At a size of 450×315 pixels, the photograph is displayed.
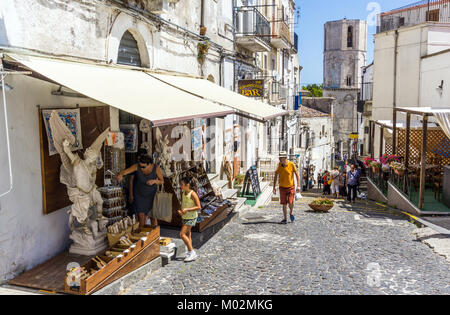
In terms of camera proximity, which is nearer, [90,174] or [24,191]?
[24,191]

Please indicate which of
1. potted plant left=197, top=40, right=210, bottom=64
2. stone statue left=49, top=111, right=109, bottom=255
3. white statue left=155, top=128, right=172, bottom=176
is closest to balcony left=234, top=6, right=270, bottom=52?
potted plant left=197, top=40, right=210, bottom=64

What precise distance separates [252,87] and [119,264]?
1015 centimetres

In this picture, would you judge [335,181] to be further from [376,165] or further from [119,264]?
[119,264]

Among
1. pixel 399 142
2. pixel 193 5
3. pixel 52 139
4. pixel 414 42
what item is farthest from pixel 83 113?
pixel 414 42

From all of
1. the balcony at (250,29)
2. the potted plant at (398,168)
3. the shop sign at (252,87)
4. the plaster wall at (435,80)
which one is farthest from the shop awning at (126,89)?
the plaster wall at (435,80)

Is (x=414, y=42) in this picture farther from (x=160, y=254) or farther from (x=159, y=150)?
(x=160, y=254)

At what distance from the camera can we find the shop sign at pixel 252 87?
14.1 m

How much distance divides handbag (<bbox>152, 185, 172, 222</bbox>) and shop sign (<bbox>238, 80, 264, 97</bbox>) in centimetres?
742

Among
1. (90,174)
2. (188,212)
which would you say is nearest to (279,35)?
(188,212)

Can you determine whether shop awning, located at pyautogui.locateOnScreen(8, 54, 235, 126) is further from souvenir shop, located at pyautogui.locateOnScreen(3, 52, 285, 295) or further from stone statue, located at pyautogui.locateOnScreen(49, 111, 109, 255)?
stone statue, located at pyautogui.locateOnScreen(49, 111, 109, 255)

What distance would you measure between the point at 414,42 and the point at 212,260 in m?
15.5

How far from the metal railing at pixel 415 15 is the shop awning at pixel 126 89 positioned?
15.7 m

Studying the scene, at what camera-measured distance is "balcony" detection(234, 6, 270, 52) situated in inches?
619

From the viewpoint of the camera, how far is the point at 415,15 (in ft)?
72.2
